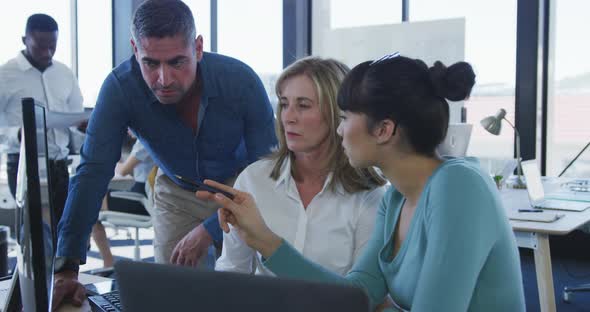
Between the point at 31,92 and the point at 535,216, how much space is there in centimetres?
306

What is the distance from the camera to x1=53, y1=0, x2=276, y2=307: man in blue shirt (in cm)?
167

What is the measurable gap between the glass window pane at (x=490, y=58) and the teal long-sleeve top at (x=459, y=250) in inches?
151

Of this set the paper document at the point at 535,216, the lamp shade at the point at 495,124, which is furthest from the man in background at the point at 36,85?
the lamp shade at the point at 495,124

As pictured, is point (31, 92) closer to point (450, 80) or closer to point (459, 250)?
point (450, 80)

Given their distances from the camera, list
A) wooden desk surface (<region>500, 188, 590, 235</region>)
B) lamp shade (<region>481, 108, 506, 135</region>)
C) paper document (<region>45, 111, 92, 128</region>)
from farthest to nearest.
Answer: lamp shade (<region>481, 108, 506, 135</region>) → paper document (<region>45, 111, 92, 128</region>) → wooden desk surface (<region>500, 188, 590, 235</region>)

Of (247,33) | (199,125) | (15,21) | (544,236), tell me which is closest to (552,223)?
(544,236)

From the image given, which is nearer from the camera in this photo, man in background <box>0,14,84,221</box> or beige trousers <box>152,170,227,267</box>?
beige trousers <box>152,170,227,267</box>

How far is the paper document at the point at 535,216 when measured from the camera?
105 inches

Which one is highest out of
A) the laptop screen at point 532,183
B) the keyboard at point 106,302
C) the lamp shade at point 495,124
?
the lamp shade at point 495,124

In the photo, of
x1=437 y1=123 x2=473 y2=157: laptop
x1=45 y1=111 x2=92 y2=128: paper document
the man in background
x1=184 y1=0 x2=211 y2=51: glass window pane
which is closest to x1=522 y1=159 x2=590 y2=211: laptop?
x1=437 y1=123 x2=473 y2=157: laptop

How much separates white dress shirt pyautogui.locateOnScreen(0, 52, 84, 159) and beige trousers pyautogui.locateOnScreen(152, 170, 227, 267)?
1.67 meters

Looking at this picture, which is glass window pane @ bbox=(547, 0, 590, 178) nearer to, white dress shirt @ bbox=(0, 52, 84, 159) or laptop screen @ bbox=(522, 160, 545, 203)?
laptop screen @ bbox=(522, 160, 545, 203)

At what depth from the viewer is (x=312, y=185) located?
1680 millimetres

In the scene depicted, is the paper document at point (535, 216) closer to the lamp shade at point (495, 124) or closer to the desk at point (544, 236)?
the desk at point (544, 236)
